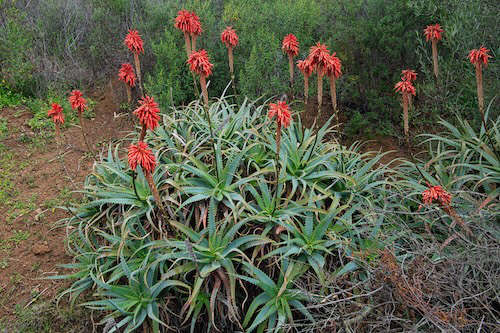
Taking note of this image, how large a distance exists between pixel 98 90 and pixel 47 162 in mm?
1898

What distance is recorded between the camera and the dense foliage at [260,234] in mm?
2775

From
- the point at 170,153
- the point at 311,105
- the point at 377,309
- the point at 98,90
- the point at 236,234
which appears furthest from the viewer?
the point at 98,90

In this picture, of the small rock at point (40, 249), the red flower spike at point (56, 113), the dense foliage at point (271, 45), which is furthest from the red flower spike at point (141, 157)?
the dense foliage at point (271, 45)

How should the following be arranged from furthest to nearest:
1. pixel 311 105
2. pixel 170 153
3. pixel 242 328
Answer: pixel 311 105, pixel 170 153, pixel 242 328

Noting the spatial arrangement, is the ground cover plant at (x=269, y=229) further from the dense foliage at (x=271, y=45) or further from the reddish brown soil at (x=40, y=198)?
the dense foliage at (x=271, y=45)

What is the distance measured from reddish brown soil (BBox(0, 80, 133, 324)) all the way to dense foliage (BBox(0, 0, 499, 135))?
2.38 ft

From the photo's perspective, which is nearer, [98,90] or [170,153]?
[170,153]

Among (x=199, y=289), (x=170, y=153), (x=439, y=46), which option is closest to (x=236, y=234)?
(x=199, y=289)

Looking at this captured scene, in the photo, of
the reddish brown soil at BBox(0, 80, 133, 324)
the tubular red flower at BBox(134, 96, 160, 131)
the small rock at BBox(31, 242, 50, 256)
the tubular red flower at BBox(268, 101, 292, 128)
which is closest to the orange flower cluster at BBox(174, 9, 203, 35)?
the tubular red flower at BBox(134, 96, 160, 131)

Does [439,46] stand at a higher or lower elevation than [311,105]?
higher

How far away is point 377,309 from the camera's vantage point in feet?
8.71

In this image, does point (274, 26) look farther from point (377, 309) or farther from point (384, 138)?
point (377, 309)

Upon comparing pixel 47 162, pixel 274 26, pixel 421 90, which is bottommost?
pixel 47 162

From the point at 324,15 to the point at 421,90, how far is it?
169 centimetres
